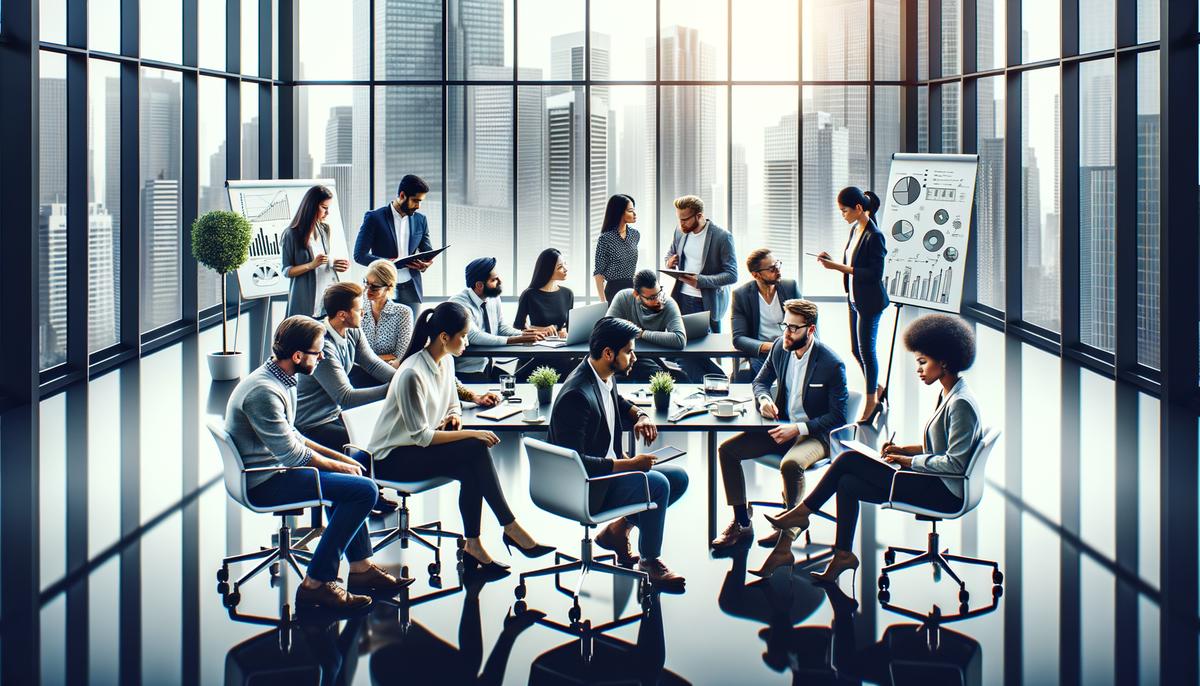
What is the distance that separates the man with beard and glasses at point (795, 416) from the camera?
19.4 ft

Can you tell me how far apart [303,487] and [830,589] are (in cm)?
238

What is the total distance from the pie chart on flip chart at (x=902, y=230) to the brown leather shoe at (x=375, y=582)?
696cm

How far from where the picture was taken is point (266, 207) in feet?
38.8

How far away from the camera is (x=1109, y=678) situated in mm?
4293

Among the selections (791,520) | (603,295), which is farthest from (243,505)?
(603,295)

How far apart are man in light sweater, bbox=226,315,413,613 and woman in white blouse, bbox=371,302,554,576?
1.31 ft

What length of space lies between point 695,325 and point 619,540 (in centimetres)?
275

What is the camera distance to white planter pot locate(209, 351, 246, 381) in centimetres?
1021

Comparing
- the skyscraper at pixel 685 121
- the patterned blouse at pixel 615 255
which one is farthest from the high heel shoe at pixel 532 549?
the skyscraper at pixel 685 121

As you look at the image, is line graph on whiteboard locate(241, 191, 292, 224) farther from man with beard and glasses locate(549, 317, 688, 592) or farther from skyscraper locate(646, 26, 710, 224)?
man with beard and glasses locate(549, 317, 688, 592)

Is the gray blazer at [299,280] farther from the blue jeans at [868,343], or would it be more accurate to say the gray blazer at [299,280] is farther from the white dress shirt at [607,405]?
the white dress shirt at [607,405]

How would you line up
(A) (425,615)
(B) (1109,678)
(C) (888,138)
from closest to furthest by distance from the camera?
(B) (1109,678), (A) (425,615), (C) (888,138)
